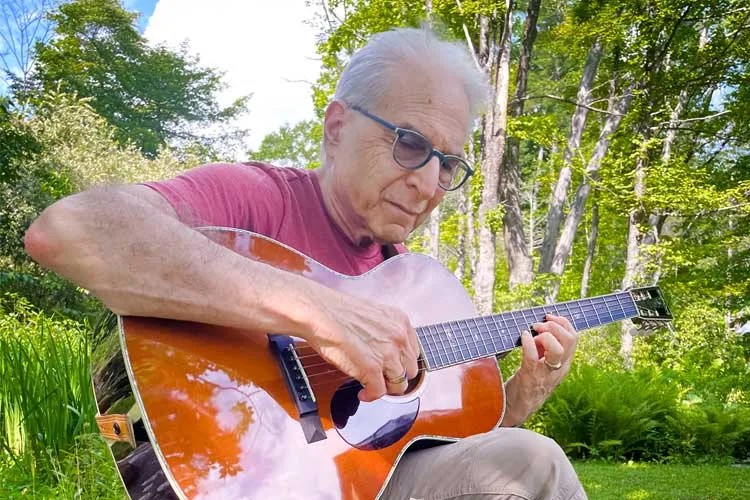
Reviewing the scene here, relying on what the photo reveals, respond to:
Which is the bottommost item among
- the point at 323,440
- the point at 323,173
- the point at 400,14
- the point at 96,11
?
the point at 323,440

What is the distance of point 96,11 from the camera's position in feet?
85.3

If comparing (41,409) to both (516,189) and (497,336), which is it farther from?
(516,189)

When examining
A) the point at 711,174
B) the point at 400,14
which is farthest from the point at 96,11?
the point at 711,174

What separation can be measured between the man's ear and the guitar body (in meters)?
0.55

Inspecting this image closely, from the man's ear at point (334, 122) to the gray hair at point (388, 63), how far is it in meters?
0.03

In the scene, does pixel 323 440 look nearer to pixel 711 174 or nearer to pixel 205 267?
pixel 205 267

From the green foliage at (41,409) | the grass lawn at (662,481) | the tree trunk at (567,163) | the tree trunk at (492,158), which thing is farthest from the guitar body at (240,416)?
the tree trunk at (567,163)

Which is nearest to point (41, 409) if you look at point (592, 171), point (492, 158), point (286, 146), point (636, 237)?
point (492, 158)

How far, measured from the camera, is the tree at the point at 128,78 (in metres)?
23.6

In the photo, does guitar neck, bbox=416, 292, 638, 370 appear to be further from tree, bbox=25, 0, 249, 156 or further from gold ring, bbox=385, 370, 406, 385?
tree, bbox=25, 0, 249, 156

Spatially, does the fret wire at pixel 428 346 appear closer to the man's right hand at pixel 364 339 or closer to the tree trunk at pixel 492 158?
the man's right hand at pixel 364 339

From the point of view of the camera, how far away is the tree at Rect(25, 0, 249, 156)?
2364 centimetres

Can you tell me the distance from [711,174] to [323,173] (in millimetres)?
12384

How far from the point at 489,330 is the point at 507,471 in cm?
60
